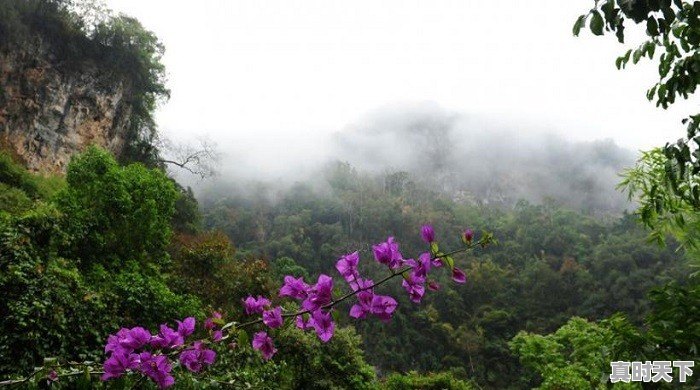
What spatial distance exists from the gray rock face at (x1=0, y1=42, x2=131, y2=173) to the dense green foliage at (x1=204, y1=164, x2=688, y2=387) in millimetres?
16814

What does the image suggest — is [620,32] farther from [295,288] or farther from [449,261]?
[295,288]

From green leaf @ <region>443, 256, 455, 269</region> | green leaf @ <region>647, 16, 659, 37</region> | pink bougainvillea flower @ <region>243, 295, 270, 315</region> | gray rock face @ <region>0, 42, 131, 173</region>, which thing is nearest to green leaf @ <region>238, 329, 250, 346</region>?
pink bougainvillea flower @ <region>243, 295, 270, 315</region>

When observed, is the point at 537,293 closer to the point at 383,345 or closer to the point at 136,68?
the point at 383,345

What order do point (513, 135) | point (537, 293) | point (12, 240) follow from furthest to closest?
point (513, 135)
point (537, 293)
point (12, 240)

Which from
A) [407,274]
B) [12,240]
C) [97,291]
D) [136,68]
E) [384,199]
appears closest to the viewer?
[407,274]

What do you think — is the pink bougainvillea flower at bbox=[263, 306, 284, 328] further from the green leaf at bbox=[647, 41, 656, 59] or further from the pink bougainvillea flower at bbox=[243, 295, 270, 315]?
the green leaf at bbox=[647, 41, 656, 59]

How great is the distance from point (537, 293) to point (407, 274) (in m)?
40.3

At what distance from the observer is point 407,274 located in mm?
1408

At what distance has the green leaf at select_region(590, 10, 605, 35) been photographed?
1540 mm

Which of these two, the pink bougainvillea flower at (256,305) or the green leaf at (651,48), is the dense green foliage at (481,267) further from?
the pink bougainvillea flower at (256,305)

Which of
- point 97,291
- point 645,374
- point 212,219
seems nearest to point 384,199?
point 212,219

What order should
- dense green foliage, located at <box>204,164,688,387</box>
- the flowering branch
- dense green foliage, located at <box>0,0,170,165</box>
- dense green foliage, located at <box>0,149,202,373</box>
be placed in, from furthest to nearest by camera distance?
dense green foliage, located at <box>204,164,688,387</box>, dense green foliage, located at <box>0,0,170,165</box>, dense green foliage, located at <box>0,149,202,373</box>, the flowering branch

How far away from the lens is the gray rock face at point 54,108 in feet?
52.6

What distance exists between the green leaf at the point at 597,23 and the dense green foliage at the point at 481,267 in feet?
70.0
